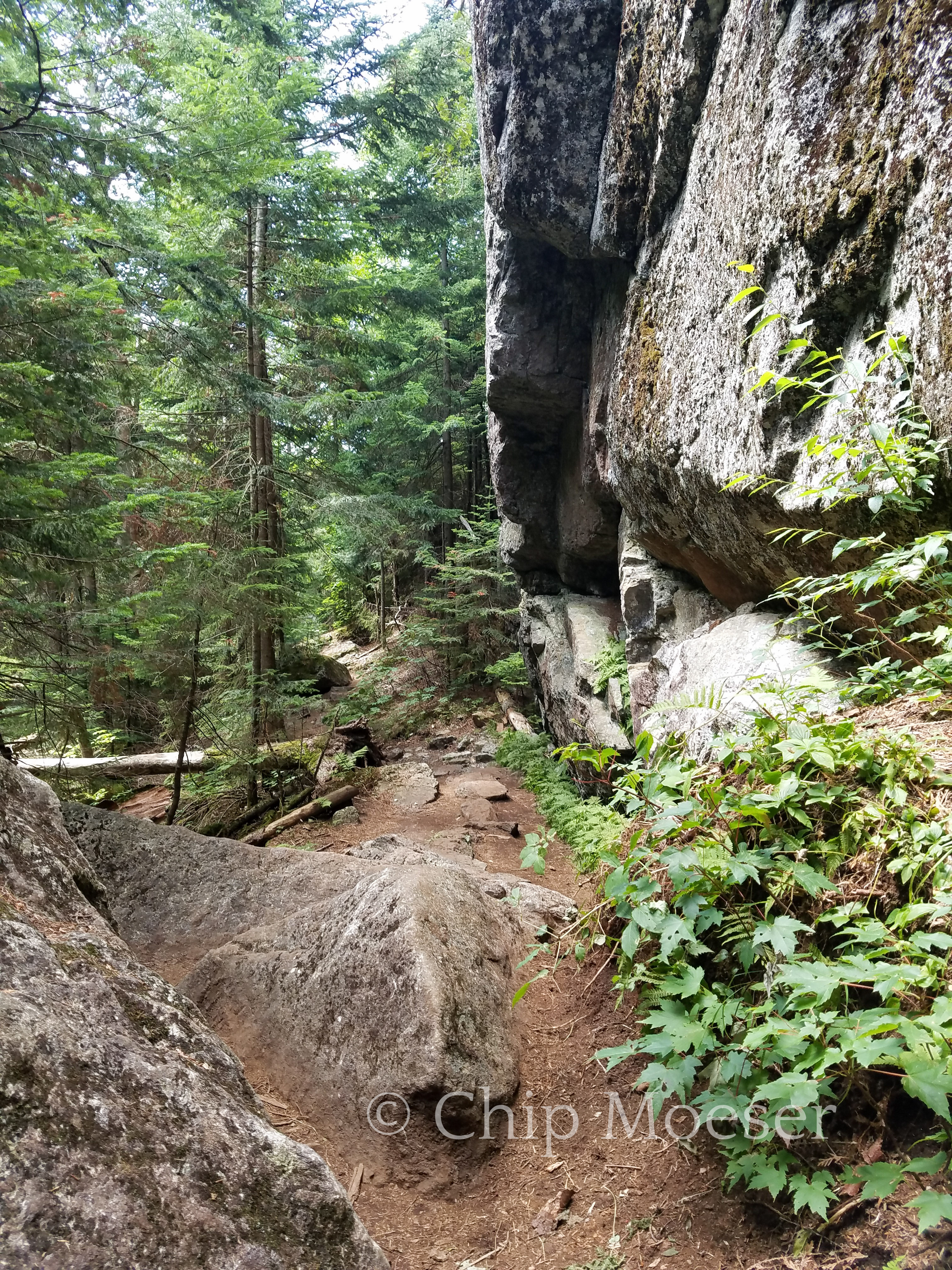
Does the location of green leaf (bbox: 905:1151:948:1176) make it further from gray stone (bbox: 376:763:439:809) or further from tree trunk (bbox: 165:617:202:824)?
gray stone (bbox: 376:763:439:809)

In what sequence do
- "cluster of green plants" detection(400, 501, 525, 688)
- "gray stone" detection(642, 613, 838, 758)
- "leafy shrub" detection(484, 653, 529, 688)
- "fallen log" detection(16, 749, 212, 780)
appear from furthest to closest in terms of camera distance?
"cluster of green plants" detection(400, 501, 525, 688) < "leafy shrub" detection(484, 653, 529, 688) < "fallen log" detection(16, 749, 212, 780) < "gray stone" detection(642, 613, 838, 758)

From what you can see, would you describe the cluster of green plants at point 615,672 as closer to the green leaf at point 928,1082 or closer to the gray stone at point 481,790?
the gray stone at point 481,790

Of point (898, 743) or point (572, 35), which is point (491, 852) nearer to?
point (898, 743)

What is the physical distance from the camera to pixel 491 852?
7.95m

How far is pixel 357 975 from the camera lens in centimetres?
353

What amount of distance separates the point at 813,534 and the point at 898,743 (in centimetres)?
114

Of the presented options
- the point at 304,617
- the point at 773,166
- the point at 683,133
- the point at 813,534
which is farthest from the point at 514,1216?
the point at 304,617

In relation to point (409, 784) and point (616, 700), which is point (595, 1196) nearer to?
point (616, 700)

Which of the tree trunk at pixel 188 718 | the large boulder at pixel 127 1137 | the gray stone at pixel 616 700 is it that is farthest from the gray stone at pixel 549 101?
the large boulder at pixel 127 1137

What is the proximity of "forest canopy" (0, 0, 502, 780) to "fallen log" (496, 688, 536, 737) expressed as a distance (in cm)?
145

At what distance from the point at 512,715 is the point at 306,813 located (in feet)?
17.9

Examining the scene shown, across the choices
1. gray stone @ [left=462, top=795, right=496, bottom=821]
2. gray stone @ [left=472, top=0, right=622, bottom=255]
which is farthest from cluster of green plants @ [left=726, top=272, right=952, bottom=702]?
gray stone @ [left=462, top=795, right=496, bottom=821]

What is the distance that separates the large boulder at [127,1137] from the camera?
4.80ft

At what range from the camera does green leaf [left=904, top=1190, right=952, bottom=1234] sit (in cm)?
142
